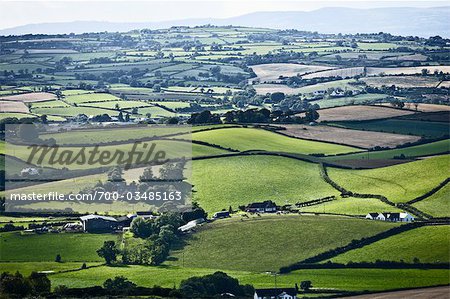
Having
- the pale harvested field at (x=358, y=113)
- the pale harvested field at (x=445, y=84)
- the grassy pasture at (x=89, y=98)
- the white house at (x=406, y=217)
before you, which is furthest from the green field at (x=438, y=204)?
the grassy pasture at (x=89, y=98)

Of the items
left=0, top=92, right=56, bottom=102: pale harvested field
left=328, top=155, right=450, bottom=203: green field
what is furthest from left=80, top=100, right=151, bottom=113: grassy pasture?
left=328, top=155, right=450, bottom=203: green field

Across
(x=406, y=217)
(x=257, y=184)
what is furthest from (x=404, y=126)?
(x=406, y=217)

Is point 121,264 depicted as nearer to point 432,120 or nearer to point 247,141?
point 247,141

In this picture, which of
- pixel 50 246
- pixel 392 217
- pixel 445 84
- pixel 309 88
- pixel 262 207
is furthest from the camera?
pixel 309 88

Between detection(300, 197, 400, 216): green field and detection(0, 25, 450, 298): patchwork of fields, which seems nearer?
detection(0, 25, 450, 298): patchwork of fields

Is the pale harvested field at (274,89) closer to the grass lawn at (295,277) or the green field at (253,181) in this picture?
the green field at (253,181)

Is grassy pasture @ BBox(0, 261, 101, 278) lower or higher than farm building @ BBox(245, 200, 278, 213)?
lower

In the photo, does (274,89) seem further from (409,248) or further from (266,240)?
(409,248)

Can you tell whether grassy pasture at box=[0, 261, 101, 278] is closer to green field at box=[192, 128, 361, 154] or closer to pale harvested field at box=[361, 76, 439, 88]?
green field at box=[192, 128, 361, 154]
